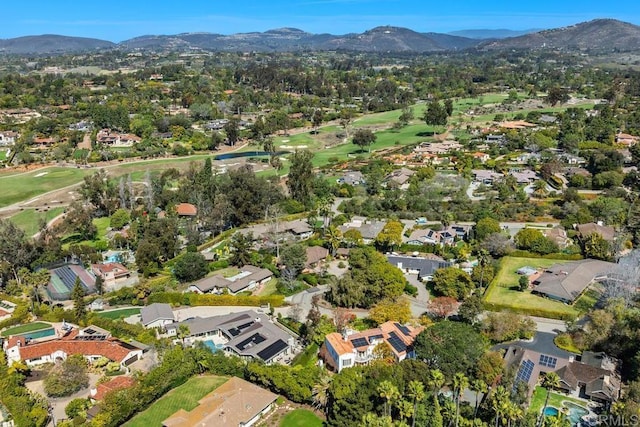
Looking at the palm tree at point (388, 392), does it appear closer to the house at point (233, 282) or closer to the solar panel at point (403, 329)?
the solar panel at point (403, 329)

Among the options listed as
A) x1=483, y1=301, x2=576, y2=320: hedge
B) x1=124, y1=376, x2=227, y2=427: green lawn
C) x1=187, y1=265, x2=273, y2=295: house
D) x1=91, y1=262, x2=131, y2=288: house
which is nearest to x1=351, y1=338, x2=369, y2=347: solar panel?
x1=124, y1=376, x2=227, y2=427: green lawn

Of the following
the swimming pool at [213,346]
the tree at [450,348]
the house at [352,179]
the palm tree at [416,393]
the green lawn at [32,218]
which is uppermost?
the palm tree at [416,393]

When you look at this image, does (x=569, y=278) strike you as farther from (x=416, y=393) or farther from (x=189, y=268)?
(x=189, y=268)

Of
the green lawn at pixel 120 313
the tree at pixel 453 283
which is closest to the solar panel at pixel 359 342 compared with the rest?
the tree at pixel 453 283

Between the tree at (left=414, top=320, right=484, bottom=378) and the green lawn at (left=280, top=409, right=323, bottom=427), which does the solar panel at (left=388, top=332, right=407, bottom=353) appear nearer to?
the tree at (left=414, top=320, right=484, bottom=378)

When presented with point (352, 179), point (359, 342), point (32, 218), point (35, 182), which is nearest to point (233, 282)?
point (359, 342)

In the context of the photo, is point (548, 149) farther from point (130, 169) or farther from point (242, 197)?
point (130, 169)
